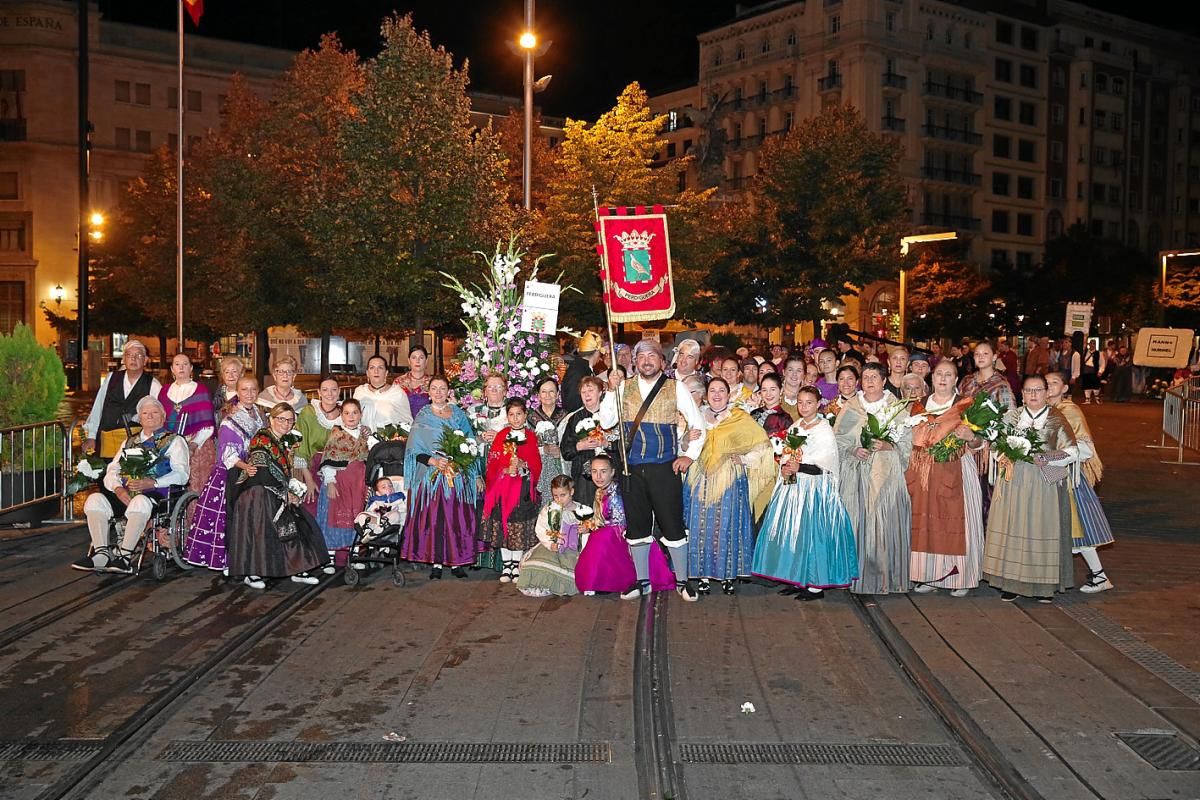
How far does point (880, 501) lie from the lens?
927cm

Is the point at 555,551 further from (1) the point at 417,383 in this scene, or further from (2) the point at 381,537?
(1) the point at 417,383

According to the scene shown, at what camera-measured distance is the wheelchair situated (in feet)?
31.8

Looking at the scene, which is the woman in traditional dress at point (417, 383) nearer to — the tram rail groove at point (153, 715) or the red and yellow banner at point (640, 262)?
the tram rail groove at point (153, 715)

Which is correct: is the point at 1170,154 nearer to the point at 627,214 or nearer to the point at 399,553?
the point at 627,214

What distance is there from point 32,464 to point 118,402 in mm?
2618

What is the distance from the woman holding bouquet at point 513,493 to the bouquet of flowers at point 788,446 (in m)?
2.12

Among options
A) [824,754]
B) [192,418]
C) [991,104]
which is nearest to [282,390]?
[192,418]

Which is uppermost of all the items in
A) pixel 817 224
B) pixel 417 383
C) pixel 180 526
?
pixel 817 224

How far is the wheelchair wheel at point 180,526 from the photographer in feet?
31.7

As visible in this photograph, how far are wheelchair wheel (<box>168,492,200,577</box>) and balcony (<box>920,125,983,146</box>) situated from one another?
59085 millimetres

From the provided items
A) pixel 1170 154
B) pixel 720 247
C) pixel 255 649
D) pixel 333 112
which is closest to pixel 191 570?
pixel 255 649

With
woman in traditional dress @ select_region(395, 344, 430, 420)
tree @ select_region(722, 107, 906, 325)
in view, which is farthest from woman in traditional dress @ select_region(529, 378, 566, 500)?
tree @ select_region(722, 107, 906, 325)

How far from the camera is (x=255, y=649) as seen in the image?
759 cm

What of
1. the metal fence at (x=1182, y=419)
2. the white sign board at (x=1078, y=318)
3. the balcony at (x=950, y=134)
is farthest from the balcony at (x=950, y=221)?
the metal fence at (x=1182, y=419)
